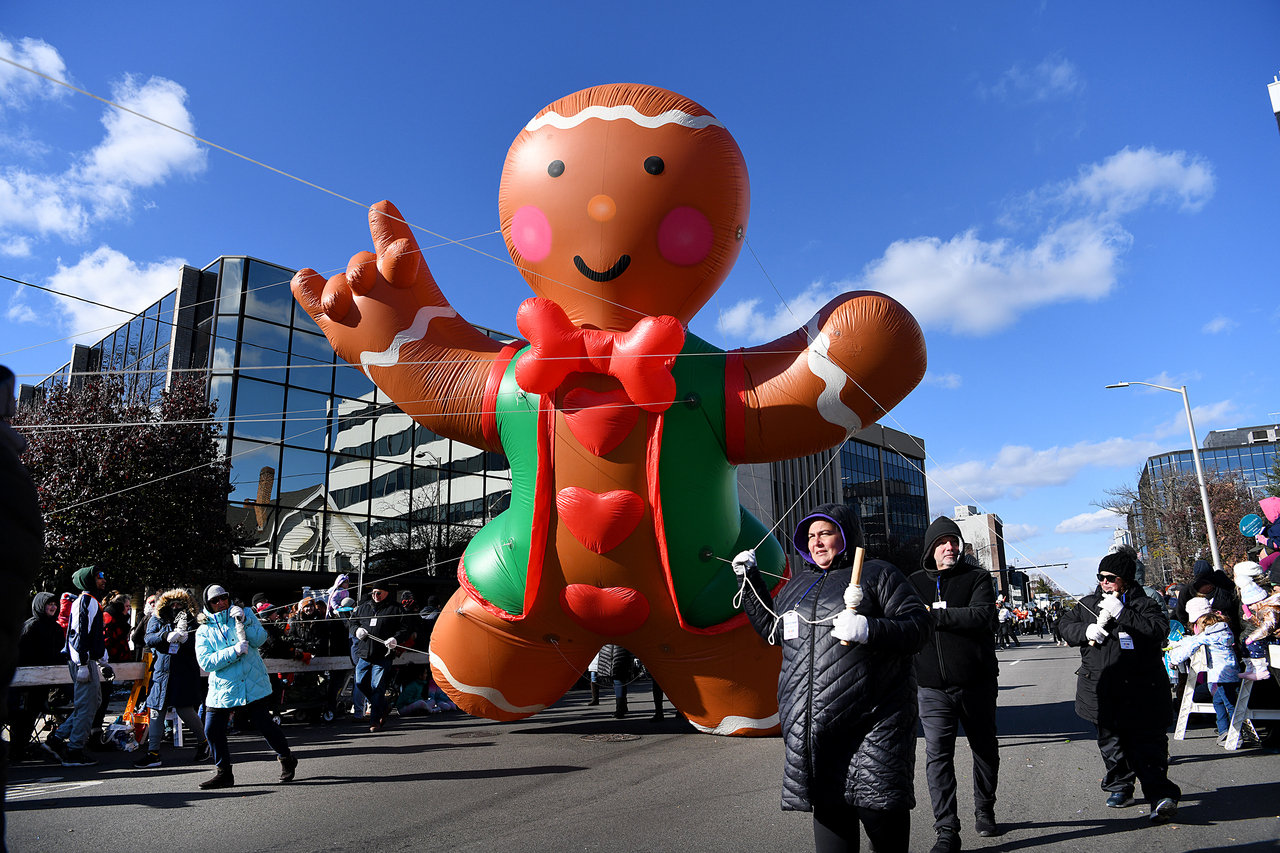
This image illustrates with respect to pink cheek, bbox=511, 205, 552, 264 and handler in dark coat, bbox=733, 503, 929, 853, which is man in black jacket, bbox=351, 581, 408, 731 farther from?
handler in dark coat, bbox=733, 503, 929, 853

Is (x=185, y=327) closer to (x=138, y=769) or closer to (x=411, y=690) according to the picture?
(x=411, y=690)

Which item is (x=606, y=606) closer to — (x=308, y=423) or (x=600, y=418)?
(x=600, y=418)

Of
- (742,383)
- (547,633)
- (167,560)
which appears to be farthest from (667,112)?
(167,560)

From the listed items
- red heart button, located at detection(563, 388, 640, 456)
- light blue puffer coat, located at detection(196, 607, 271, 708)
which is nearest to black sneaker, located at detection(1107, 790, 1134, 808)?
red heart button, located at detection(563, 388, 640, 456)

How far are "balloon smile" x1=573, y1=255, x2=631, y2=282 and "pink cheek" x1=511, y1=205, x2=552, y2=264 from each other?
11.7 inches

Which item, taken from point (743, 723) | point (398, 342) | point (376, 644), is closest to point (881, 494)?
point (376, 644)

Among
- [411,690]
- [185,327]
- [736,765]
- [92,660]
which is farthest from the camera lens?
[185,327]

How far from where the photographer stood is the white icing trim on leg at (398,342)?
280 inches

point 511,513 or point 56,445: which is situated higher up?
point 56,445

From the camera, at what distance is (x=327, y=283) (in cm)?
712

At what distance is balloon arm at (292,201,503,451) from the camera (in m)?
7.04

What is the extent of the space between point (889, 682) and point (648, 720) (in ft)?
22.8

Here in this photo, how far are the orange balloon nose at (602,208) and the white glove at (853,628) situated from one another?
15.0ft

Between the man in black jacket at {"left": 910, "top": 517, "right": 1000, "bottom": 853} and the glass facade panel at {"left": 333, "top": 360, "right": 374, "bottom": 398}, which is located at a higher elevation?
the glass facade panel at {"left": 333, "top": 360, "right": 374, "bottom": 398}
